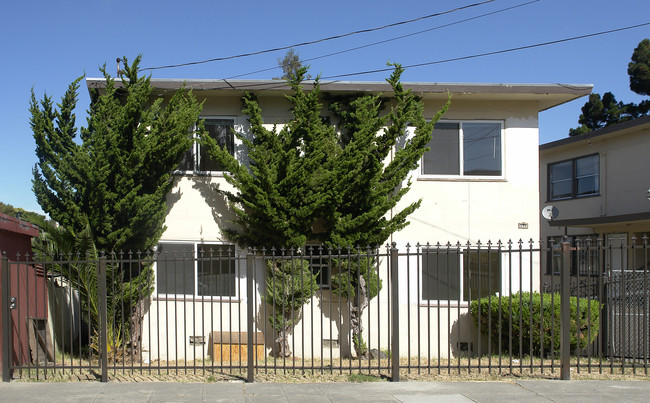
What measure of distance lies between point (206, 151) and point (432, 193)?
4.27 meters

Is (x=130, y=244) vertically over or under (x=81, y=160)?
under

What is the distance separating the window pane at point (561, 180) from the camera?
2005 centimetres

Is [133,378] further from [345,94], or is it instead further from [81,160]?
[345,94]

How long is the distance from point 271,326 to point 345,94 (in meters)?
4.40

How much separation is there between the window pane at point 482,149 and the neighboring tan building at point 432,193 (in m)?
0.02

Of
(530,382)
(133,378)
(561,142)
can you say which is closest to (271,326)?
(133,378)

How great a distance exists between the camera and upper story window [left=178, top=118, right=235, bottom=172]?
38.4 ft

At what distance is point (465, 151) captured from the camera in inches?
470

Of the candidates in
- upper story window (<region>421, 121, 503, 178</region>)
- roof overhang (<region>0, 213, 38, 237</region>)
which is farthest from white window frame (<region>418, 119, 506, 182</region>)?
roof overhang (<region>0, 213, 38, 237</region>)

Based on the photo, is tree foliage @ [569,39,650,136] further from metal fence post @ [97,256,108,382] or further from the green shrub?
metal fence post @ [97,256,108,382]

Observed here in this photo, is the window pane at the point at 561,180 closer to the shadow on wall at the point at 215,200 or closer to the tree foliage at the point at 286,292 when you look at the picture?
the tree foliage at the point at 286,292

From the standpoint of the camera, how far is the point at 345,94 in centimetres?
1155

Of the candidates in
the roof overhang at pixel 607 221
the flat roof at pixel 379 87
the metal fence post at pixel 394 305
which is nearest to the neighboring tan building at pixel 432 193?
the flat roof at pixel 379 87

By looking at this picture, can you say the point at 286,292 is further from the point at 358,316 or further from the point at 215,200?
the point at 215,200
